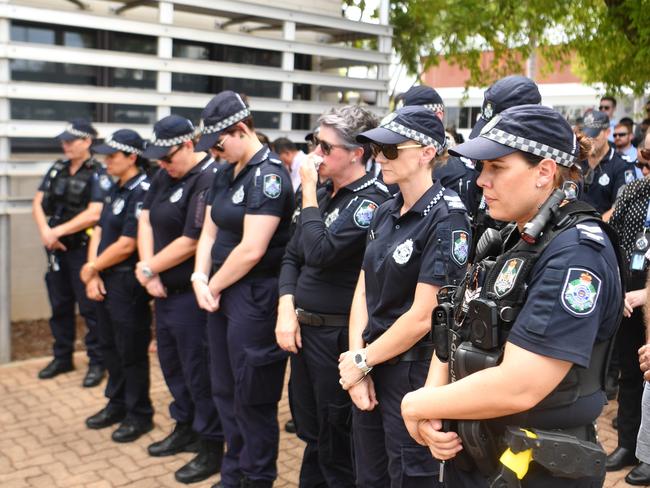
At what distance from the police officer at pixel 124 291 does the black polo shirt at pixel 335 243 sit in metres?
1.85

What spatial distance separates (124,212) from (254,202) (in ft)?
5.69

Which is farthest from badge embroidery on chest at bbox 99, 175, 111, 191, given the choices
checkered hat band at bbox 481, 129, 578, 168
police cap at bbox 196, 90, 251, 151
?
checkered hat band at bbox 481, 129, 578, 168

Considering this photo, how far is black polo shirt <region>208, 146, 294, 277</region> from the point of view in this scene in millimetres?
3963

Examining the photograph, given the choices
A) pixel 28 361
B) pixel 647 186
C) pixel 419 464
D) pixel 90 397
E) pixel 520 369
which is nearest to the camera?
pixel 520 369

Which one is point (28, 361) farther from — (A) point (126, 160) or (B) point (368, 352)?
(B) point (368, 352)

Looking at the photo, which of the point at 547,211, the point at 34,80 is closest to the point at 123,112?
the point at 34,80

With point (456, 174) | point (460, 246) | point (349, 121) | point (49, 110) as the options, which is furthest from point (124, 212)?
point (460, 246)

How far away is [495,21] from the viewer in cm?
880

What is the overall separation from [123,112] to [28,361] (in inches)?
108

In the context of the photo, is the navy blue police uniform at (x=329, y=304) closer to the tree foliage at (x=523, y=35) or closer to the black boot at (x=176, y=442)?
the black boot at (x=176, y=442)

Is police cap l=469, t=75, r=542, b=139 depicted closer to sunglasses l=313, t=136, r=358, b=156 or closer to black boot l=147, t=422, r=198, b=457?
sunglasses l=313, t=136, r=358, b=156

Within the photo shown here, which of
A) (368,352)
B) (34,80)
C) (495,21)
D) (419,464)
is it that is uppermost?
(495,21)

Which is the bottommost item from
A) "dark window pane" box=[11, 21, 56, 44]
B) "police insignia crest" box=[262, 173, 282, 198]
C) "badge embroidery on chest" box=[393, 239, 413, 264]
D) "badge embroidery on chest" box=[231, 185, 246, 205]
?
"badge embroidery on chest" box=[393, 239, 413, 264]

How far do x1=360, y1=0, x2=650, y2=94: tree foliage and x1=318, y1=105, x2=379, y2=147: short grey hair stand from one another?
3952mm
